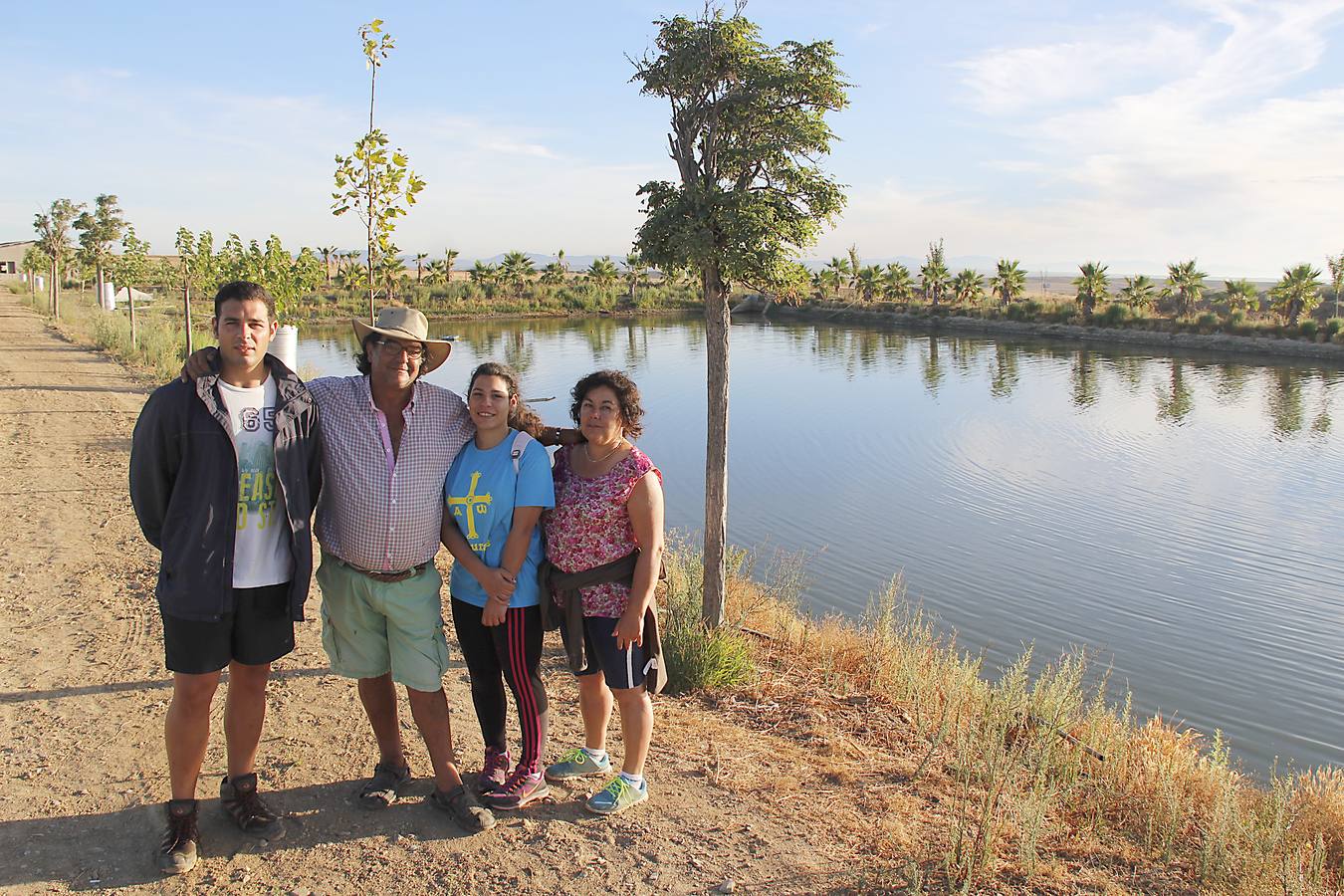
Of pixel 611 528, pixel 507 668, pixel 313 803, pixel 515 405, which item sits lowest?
pixel 313 803

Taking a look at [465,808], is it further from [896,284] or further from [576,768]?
[896,284]

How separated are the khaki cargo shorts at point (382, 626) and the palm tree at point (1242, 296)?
41009mm

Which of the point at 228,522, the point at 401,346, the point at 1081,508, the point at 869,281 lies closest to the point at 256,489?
the point at 228,522

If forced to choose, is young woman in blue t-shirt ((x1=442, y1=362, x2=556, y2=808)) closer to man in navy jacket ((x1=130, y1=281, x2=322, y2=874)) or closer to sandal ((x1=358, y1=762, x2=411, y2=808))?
sandal ((x1=358, y1=762, x2=411, y2=808))

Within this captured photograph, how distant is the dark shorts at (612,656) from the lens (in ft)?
10.9

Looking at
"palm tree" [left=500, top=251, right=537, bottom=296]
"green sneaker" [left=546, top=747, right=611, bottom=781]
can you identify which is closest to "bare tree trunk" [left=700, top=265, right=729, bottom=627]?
"green sneaker" [left=546, top=747, right=611, bottom=781]

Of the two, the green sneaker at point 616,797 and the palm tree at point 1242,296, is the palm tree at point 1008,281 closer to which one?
the palm tree at point 1242,296

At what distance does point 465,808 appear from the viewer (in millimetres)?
3264

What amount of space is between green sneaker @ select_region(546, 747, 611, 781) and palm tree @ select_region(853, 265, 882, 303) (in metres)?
49.1

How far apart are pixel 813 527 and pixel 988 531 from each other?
2.15 metres

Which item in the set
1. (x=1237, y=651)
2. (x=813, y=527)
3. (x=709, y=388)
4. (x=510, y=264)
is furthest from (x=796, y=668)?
(x=510, y=264)

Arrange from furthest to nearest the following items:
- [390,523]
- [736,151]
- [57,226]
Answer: [57,226] < [736,151] < [390,523]

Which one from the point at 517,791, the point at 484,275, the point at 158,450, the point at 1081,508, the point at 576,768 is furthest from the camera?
the point at 484,275

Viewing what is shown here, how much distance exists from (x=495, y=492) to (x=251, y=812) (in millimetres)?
1354
